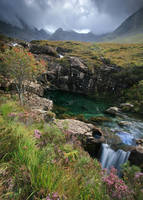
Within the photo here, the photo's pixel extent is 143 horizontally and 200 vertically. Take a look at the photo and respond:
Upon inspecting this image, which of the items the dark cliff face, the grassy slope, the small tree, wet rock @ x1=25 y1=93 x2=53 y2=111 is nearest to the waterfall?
the small tree

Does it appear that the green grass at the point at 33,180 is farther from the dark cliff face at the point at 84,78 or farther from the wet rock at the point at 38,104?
the dark cliff face at the point at 84,78

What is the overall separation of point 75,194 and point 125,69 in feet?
153

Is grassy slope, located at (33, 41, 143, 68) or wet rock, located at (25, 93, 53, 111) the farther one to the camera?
grassy slope, located at (33, 41, 143, 68)

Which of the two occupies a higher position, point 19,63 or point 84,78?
point 84,78

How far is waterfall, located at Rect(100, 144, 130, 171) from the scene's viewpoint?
9070 millimetres

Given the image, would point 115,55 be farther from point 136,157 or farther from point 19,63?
point 136,157

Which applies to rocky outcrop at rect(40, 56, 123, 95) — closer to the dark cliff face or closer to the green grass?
the dark cliff face

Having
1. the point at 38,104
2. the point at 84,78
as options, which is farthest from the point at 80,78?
the point at 38,104

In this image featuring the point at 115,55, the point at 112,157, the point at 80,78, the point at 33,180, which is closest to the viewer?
the point at 33,180

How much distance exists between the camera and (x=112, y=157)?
9383mm

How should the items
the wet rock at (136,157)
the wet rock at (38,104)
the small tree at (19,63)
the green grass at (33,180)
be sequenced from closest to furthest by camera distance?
1. the green grass at (33,180)
2. the wet rock at (136,157)
3. the small tree at (19,63)
4. the wet rock at (38,104)

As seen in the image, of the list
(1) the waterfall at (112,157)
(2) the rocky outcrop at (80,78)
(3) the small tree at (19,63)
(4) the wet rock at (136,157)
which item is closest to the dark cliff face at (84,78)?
(2) the rocky outcrop at (80,78)

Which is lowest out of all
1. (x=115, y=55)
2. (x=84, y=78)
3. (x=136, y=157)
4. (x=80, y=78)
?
(x=136, y=157)

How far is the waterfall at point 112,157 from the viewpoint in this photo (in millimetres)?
9070
